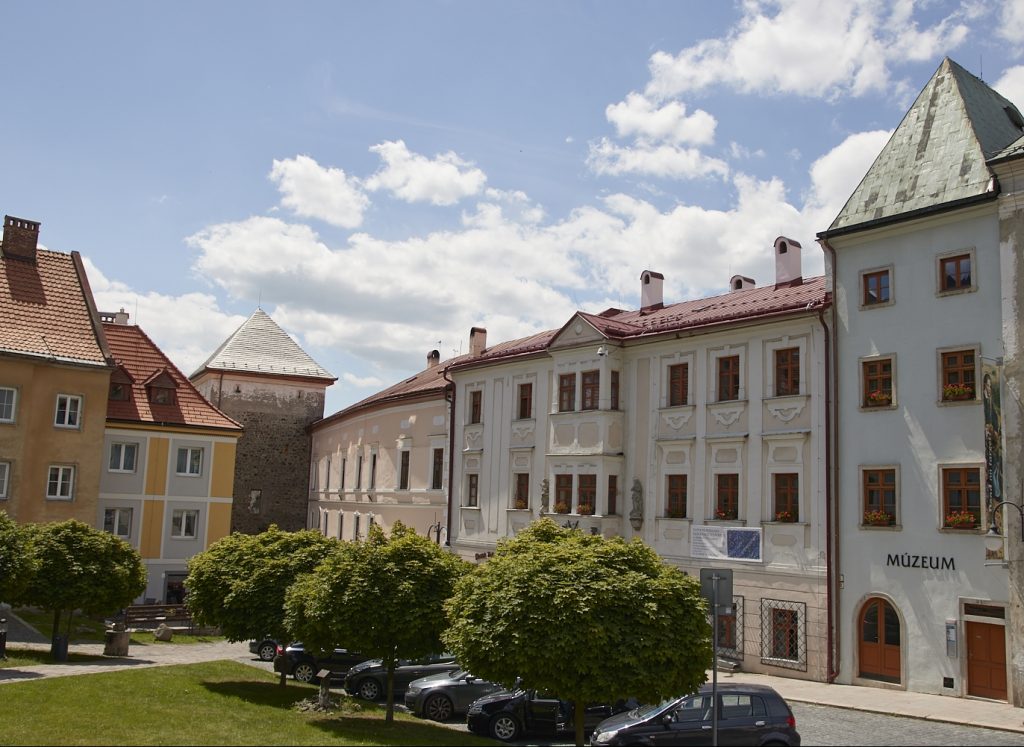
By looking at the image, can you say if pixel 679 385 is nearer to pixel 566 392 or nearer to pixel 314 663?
pixel 566 392

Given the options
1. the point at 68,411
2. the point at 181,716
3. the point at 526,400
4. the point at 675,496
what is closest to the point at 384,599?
the point at 181,716

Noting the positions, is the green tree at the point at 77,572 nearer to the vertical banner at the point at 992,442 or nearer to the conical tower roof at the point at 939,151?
the conical tower roof at the point at 939,151

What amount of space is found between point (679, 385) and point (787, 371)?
4081mm

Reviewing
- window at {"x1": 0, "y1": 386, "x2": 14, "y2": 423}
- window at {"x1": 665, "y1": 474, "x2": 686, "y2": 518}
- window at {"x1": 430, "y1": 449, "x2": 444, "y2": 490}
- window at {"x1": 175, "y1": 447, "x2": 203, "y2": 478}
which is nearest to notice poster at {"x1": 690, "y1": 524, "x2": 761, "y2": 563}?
window at {"x1": 665, "y1": 474, "x2": 686, "y2": 518}

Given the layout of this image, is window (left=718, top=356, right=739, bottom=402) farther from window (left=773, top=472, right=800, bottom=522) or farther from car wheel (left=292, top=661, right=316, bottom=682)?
car wheel (left=292, top=661, right=316, bottom=682)

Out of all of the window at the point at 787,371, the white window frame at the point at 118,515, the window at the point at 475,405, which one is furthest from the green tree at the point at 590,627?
the white window frame at the point at 118,515

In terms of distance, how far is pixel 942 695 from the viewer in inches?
878

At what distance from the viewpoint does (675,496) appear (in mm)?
29797

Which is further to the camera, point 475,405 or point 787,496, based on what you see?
point 475,405

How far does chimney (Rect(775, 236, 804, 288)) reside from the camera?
3072 centimetres

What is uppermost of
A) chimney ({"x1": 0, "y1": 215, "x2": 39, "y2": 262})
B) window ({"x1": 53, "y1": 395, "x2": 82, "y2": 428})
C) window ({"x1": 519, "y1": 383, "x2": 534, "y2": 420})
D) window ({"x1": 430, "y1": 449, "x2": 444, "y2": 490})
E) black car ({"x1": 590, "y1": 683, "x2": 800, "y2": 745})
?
chimney ({"x1": 0, "y1": 215, "x2": 39, "y2": 262})

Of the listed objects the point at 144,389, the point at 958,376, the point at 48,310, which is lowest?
the point at 958,376

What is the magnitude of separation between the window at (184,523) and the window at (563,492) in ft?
58.3

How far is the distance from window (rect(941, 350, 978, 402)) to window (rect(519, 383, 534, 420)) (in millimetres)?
15457
